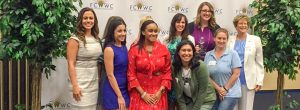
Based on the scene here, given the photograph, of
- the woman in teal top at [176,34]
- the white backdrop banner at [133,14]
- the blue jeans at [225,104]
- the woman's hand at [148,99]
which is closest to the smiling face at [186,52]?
the woman in teal top at [176,34]

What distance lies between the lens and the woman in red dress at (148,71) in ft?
11.5

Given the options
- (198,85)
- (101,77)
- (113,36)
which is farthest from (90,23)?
(198,85)

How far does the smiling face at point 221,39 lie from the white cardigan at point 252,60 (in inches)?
10.2

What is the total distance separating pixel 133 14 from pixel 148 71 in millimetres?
1258

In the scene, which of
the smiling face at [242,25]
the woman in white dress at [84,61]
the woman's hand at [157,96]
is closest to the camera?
the woman in white dress at [84,61]

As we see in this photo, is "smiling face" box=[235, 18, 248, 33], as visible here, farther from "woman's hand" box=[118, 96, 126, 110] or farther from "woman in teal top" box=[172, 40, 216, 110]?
"woman's hand" box=[118, 96, 126, 110]

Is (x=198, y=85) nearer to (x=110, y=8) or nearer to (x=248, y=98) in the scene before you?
(x=248, y=98)

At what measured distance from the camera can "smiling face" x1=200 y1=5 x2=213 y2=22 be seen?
4.27m

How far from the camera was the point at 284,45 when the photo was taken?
4.18 metres

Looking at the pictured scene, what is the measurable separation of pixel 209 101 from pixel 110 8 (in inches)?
60.6

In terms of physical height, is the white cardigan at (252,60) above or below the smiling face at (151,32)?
below

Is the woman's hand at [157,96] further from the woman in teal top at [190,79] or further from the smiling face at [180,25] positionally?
the smiling face at [180,25]

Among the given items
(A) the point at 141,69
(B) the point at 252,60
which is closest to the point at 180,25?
(A) the point at 141,69

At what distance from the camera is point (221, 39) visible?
3930mm
